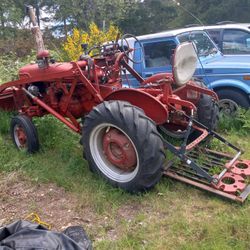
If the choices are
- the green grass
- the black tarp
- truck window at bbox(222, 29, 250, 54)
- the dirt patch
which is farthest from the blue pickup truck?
the black tarp

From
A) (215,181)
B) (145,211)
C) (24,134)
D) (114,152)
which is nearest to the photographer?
(145,211)

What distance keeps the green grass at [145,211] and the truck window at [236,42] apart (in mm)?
2631

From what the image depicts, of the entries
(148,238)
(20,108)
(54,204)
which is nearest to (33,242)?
(148,238)

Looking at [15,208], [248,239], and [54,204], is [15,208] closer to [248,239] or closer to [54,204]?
[54,204]

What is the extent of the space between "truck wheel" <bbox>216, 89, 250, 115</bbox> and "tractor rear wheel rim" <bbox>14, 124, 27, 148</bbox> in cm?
319

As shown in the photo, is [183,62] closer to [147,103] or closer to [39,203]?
[147,103]

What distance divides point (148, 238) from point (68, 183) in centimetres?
132

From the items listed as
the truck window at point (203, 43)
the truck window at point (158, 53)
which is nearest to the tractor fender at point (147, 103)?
the truck window at point (158, 53)

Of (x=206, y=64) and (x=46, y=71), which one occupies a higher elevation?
Result: (x=46, y=71)

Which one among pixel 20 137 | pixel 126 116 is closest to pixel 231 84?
pixel 126 116

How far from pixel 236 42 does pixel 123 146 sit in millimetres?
4006

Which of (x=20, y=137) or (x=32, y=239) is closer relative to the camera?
(x=32, y=239)

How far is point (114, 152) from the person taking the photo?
3.99m

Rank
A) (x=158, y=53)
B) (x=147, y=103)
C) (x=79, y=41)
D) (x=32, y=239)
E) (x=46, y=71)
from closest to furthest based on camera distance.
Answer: (x=32, y=239), (x=147, y=103), (x=46, y=71), (x=158, y=53), (x=79, y=41)
